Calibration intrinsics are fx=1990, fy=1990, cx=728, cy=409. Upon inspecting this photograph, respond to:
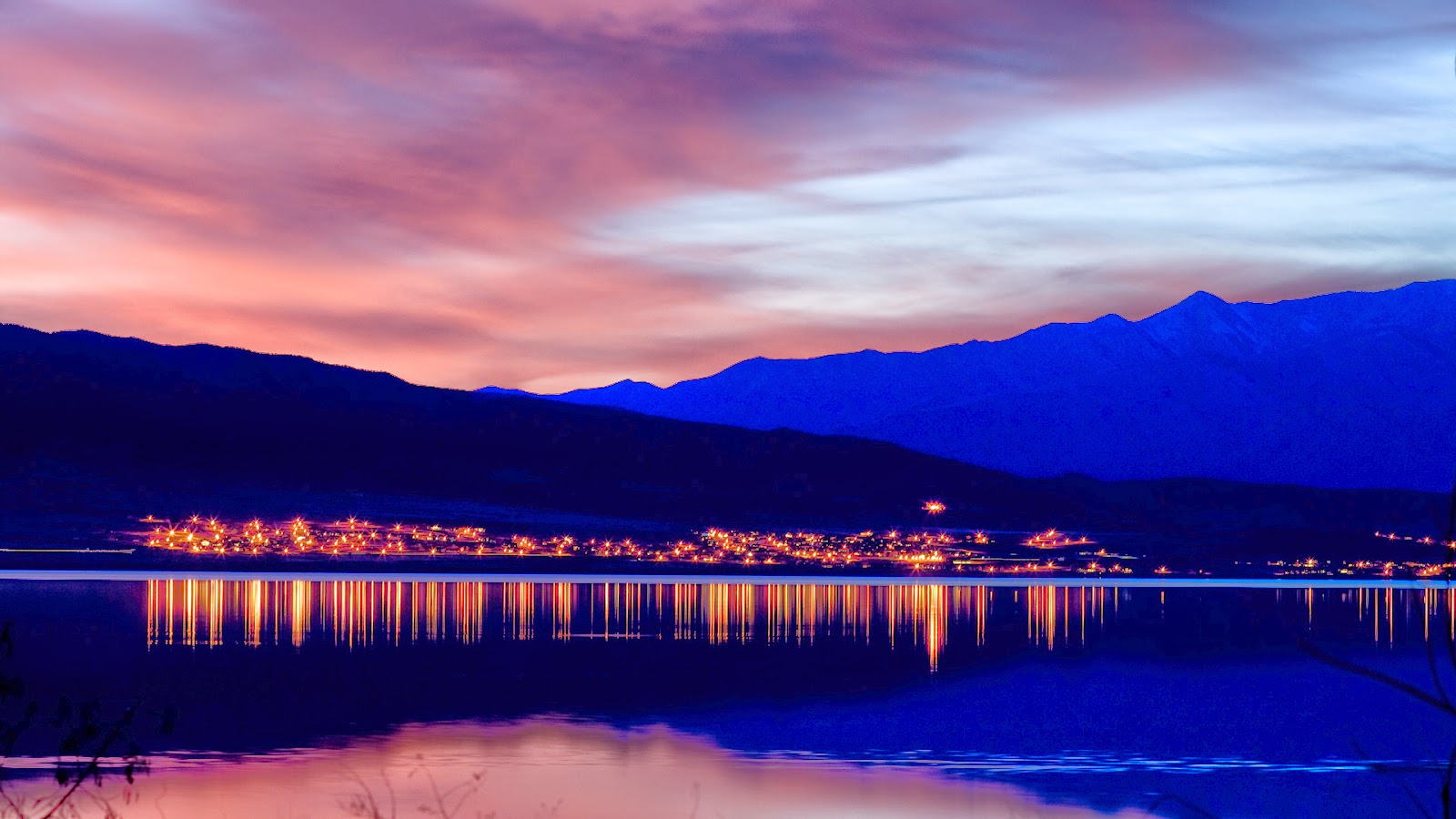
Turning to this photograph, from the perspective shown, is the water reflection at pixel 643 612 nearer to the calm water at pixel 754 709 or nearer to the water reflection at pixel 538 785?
the calm water at pixel 754 709

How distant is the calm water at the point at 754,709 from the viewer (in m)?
27.0

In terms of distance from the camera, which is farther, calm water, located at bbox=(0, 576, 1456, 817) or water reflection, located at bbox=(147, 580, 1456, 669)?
water reflection, located at bbox=(147, 580, 1456, 669)

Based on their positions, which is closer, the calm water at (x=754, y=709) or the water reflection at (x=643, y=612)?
the calm water at (x=754, y=709)

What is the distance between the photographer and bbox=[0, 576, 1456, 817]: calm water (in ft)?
88.4

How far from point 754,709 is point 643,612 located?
4608 cm

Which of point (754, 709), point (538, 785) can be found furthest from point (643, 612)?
point (538, 785)

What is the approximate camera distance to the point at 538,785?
27.3 metres

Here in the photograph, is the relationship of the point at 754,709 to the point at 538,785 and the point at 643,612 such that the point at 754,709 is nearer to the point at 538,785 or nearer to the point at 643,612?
the point at 538,785

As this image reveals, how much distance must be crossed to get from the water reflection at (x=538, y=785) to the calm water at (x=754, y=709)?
95 millimetres

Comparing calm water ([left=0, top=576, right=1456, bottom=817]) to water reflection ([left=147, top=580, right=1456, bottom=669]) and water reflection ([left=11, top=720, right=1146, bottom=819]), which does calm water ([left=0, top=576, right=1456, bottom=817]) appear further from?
water reflection ([left=147, top=580, right=1456, bottom=669])

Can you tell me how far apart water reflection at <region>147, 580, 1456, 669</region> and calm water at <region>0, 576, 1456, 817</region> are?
0.57 metres

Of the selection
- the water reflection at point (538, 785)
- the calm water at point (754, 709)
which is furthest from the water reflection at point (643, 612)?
the water reflection at point (538, 785)

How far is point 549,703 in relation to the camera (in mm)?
39844

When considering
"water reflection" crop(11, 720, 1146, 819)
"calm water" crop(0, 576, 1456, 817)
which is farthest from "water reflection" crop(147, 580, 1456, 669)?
"water reflection" crop(11, 720, 1146, 819)
